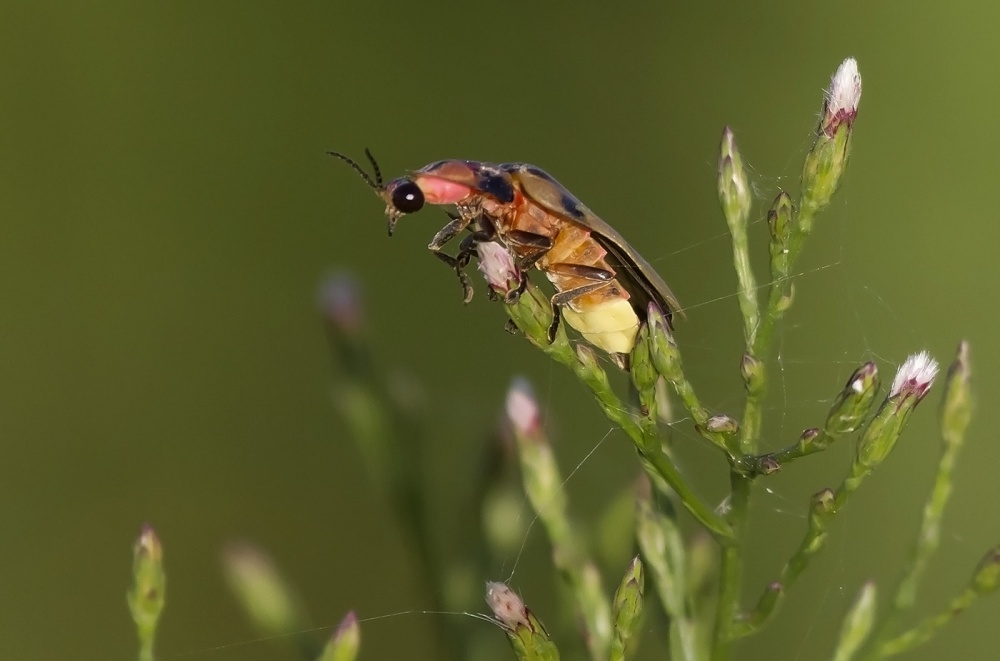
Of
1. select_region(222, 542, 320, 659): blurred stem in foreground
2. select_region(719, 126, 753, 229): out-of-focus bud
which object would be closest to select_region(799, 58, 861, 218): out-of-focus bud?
select_region(719, 126, 753, 229): out-of-focus bud

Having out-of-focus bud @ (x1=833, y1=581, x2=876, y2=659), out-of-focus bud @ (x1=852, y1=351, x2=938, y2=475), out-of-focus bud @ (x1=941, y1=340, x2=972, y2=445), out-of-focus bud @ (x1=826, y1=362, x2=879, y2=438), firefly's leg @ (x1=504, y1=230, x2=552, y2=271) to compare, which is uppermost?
firefly's leg @ (x1=504, y1=230, x2=552, y2=271)

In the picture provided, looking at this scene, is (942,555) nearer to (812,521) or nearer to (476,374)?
(476,374)

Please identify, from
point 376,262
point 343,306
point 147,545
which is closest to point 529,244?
point 343,306

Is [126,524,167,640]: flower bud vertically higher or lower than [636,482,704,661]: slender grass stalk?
higher

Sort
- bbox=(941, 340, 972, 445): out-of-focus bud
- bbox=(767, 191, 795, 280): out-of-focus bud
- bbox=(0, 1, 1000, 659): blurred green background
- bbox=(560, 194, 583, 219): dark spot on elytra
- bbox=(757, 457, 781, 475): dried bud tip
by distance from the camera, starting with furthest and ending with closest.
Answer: bbox=(0, 1, 1000, 659): blurred green background
bbox=(560, 194, 583, 219): dark spot on elytra
bbox=(941, 340, 972, 445): out-of-focus bud
bbox=(767, 191, 795, 280): out-of-focus bud
bbox=(757, 457, 781, 475): dried bud tip

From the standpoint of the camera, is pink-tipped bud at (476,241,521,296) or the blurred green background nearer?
pink-tipped bud at (476,241,521,296)

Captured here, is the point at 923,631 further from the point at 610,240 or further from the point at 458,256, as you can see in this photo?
the point at 458,256

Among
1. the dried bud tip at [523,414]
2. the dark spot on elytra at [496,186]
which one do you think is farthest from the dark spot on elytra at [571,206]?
the dried bud tip at [523,414]

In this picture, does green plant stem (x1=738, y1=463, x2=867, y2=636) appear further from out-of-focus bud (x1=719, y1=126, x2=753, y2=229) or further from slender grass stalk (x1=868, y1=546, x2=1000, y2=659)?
out-of-focus bud (x1=719, y1=126, x2=753, y2=229)
